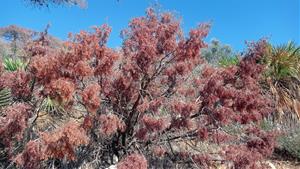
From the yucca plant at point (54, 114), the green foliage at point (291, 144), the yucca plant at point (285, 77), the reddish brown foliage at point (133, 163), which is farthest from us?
the yucca plant at point (285, 77)

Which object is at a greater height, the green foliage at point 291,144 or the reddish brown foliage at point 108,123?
the green foliage at point 291,144

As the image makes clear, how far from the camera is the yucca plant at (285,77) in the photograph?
601 inches

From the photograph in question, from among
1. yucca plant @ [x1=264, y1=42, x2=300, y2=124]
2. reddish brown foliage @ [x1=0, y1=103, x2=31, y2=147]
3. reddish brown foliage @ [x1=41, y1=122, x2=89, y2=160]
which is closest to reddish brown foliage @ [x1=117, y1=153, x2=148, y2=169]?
reddish brown foliage @ [x1=41, y1=122, x2=89, y2=160]

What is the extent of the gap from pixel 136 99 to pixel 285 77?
7817 millimetres

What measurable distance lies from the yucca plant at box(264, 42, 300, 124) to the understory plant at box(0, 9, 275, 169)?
5.46m

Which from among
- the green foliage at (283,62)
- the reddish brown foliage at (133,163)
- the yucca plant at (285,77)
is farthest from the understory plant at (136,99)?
the green foliage at (283,62)

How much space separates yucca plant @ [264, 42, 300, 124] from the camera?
15.3m

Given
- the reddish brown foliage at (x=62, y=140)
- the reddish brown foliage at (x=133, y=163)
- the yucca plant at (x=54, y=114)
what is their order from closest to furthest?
the reddish brown foliage at (x=62, y=140)
the reddish brown foliage at (x=133, y=163)
the yucca plant at (x=54, y=114)

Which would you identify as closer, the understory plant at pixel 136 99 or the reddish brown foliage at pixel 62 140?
the reddish brown foliage at pixel 62 140

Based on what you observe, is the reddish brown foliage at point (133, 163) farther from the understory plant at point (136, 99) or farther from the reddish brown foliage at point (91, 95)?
the reddish brown foliage at point (91, 95)

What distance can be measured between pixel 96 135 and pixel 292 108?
25.2 ft

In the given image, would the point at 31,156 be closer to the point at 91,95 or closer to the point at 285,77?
the point at 91,95

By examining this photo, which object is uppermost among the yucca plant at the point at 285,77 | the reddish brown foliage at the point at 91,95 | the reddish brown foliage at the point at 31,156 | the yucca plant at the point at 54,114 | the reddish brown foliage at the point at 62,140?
the yucca plant at the point at 285,77

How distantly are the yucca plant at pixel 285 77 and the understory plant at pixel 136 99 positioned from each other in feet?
17.9
